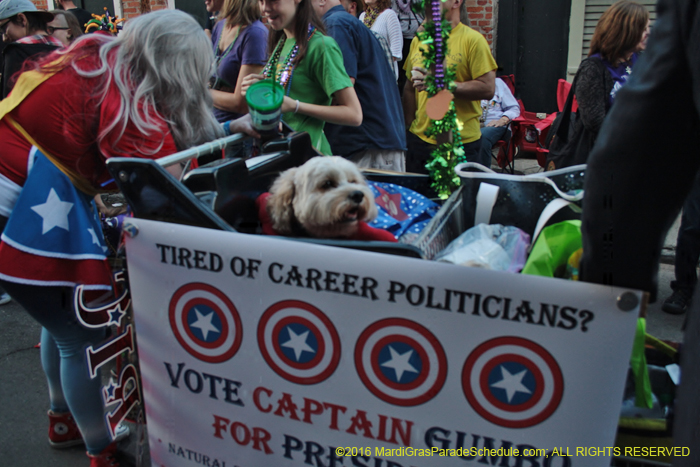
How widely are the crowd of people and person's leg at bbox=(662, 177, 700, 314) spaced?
0.79 meters

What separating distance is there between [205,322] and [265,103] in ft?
3.28

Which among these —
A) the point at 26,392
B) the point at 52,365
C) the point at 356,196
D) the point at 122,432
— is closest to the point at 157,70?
the point at 356,196

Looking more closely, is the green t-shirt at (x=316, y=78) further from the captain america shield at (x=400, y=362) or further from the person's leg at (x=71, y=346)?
the captain america shield at (x=400, y=362)

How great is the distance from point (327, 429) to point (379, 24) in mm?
4625

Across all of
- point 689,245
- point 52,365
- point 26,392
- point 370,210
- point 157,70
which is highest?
point 157,70

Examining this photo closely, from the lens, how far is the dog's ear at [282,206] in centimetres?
200

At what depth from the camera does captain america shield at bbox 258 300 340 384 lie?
5.06 feet

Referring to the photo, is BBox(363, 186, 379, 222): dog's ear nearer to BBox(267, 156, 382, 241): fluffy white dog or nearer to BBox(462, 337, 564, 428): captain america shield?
BBox(267, 156, 382, 241): fluffy white dog

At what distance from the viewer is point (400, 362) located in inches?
57.9

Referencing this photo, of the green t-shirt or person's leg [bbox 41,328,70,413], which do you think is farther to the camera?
the green t-shirt

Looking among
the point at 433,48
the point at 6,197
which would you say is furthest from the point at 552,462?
the point at 6,197

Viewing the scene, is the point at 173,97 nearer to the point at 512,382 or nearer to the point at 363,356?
the point at 363,356

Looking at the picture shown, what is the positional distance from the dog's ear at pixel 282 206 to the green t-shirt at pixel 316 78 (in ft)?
3.08

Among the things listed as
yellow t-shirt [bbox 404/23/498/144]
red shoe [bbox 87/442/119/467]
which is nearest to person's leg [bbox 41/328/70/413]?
red shoe [bbox 87/442/119/467]
